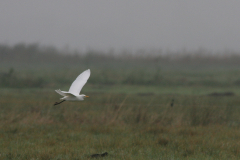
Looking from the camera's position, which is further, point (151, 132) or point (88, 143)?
point (151, 132)

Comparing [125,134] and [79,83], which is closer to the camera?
[79,83]

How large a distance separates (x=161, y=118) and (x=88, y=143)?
542 centimetres

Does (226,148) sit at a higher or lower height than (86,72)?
lower

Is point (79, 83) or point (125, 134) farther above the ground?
point (79, 83)

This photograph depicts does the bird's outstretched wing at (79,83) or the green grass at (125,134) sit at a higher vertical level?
the bird's outstretched wing at (79,83)

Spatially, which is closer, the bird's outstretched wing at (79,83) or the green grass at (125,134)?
the bird's outstretched wing at (79,83)

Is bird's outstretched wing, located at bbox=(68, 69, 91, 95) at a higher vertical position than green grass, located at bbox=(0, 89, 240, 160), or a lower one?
higher

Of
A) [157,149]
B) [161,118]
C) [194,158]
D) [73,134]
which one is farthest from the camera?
[161,118]

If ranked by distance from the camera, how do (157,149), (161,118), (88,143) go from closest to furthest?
(157,149) < (88,143) < (161,118)

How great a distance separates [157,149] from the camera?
7598mm

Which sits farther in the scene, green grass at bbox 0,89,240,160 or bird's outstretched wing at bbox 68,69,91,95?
green grass at bbox 0,89,240,160

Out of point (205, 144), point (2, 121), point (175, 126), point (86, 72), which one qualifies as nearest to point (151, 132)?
point (175, 126)

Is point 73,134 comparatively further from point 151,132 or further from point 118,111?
A: point 118,111

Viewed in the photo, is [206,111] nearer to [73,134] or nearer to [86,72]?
[73,134]
